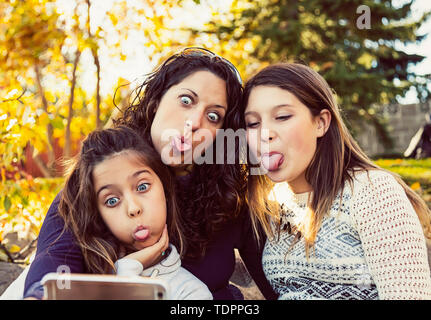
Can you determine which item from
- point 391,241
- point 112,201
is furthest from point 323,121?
point 112,201

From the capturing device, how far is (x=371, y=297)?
155 cm

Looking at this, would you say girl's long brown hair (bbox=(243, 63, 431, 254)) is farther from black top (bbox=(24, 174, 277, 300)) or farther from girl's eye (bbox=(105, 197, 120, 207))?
girl's eye (bbox=(105, 197, 120, 207))

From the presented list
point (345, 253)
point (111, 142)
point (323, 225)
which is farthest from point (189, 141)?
point (345, 253)

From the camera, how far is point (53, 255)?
1404 millimetres

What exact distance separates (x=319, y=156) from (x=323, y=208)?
9.0 inches

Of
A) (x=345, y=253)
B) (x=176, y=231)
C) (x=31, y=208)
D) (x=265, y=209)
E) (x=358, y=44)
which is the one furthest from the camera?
(x=358, y=44)

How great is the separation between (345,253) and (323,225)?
131 millimetres

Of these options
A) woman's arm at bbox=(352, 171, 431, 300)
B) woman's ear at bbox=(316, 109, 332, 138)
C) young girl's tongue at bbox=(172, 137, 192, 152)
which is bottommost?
woman's arm at bbox=(352, 171, 431, 300)

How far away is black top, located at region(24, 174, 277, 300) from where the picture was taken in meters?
1.36

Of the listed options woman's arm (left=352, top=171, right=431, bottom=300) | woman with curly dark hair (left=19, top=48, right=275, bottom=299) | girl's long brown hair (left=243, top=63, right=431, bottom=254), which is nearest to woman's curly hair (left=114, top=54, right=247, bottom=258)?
woman with curly dark hair (left=19, top=48, right=275, bottom=299)

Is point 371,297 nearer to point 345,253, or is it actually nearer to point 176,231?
point 345,253

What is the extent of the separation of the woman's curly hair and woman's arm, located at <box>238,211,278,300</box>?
0.09 m
